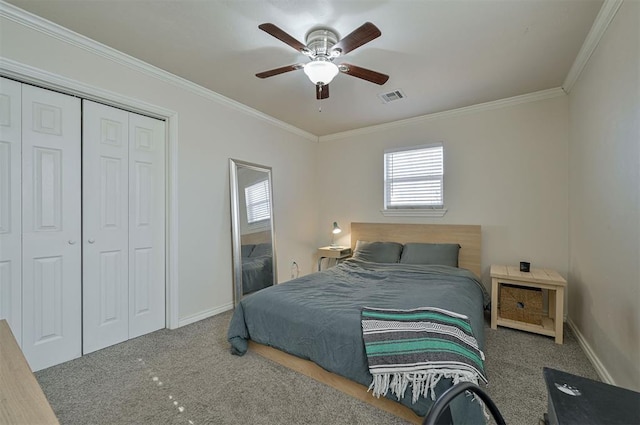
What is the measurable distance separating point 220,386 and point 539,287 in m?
3.00

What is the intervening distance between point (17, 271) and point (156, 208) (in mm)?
1095

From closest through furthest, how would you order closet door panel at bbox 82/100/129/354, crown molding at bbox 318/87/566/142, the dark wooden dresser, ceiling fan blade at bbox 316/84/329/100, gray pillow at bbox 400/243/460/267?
the dark wooden dresser, ceiling fan blade at bbox 316/84/329/100, closet door panel at bbox 82/100/129/354, crown molding at bbox 318/87/566/142, gray pillow at bbox 400/243/460/267

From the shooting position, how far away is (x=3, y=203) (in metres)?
2.02

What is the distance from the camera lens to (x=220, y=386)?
200cm

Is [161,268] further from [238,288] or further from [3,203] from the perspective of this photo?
[3,203]

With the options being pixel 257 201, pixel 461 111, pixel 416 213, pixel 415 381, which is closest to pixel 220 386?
pixel 415 381

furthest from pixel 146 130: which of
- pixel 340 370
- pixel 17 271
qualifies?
pixel 340 370

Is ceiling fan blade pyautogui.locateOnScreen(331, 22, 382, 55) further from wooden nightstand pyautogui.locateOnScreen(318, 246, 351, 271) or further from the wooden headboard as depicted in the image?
wooden nightstand pyautogui.locateOnScreen(318, 246, 351, 271)

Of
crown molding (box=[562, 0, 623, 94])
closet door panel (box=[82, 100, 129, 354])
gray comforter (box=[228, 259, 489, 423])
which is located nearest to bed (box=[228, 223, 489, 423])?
gray comforter (box=[228, 259, 489, 423])

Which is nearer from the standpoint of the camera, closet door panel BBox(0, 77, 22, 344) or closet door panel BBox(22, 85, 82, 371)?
closet door panel BBox(0, 77, 22, 344)

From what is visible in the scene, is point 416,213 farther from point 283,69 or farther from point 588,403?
point 588,403

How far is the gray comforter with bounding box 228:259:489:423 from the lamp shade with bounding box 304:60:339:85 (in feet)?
5.59

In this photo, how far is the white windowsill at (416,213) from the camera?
154 inches

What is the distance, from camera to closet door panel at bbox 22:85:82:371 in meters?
2.14
